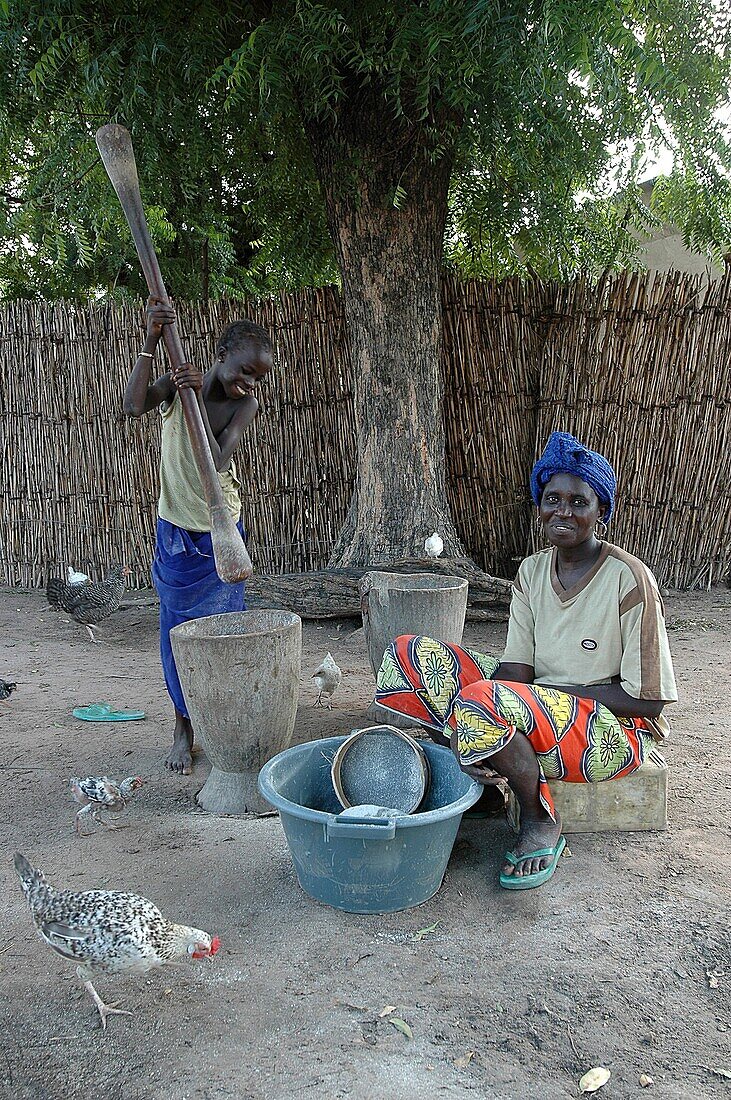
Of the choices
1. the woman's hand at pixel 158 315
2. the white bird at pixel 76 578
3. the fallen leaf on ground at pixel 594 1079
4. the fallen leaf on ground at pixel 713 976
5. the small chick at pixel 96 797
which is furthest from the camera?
the white bird at pixel 76 578

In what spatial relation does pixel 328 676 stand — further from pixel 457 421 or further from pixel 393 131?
pixel 393 131

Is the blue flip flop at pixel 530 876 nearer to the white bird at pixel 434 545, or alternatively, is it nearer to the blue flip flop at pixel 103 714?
the blue flip flop at pixel 103 714

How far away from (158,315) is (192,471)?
1.92ft

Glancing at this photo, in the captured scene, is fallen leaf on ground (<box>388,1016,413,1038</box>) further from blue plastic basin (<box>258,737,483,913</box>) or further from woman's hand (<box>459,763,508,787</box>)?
woman's hand (<box>459,763,508,787</box>)

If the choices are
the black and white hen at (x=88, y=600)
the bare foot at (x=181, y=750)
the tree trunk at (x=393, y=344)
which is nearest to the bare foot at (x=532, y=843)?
the bare foot at (x=181, y=750)

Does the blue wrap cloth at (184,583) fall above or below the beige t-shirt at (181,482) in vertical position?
below

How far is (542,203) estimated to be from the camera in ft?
18.8

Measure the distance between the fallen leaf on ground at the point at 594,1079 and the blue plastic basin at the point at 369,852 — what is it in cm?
64

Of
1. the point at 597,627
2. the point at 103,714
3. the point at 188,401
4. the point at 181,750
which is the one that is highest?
the point at 188,401

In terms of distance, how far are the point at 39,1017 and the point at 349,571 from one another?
11.8 ft

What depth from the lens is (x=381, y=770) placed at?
2.68m

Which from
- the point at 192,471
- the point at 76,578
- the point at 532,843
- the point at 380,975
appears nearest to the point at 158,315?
the point at 192,471

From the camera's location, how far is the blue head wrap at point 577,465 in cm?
252

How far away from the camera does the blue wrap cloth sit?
334 centimetres
